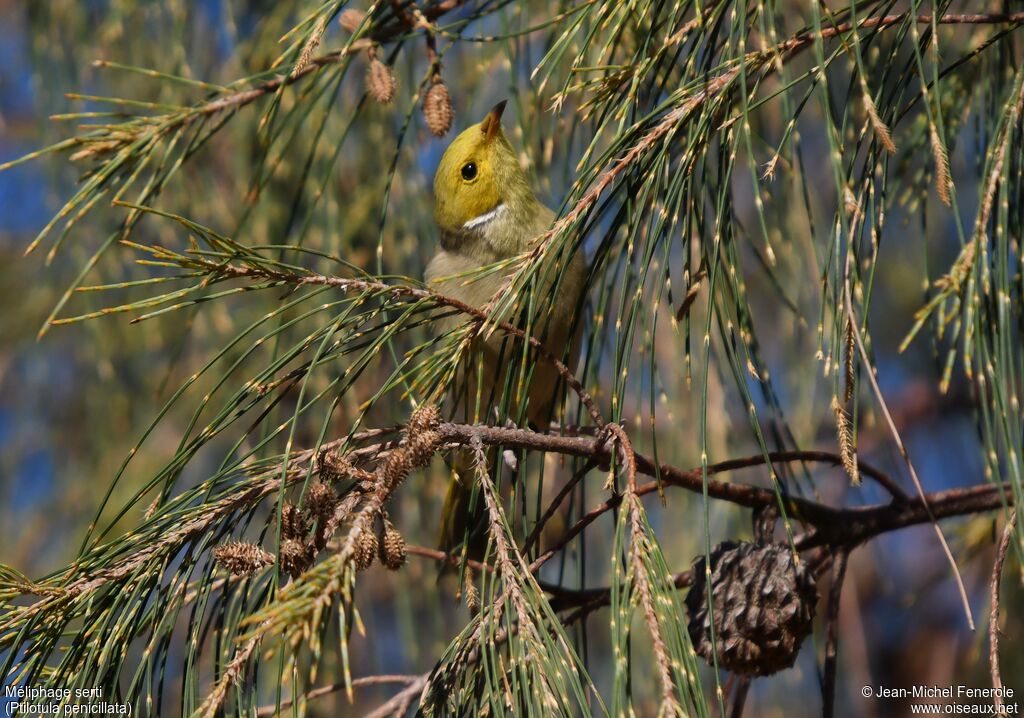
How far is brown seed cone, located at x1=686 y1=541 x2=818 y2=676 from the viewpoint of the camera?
1.75 meters

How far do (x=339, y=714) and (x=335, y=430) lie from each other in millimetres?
1166

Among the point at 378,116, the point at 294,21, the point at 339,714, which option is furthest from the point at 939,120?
the point at 339,714

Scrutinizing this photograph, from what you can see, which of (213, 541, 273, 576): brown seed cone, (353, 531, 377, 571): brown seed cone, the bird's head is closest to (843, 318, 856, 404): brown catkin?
(353, 531, 377, 571): brown seed cone

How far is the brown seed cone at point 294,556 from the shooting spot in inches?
51.7

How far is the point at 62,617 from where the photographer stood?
1.43 metres

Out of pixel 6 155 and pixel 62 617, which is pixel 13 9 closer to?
pixel 6 155

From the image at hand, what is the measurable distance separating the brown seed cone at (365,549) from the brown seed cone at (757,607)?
2.39 feet

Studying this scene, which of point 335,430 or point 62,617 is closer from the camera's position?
point 62,617

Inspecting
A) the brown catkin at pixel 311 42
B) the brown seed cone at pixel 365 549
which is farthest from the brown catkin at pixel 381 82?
the brown seed cone at pixel 365 549

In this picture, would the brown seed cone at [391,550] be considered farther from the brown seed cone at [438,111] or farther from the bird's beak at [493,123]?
the bird's beak at [493,123]

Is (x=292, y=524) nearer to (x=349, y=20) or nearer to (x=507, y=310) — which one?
(x=507, y=310)

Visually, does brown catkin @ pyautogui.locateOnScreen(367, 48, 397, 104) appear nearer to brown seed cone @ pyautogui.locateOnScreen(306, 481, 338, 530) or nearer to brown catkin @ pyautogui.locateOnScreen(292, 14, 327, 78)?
brown catkin @ pyautogui.locateOnScreen(292, 14, 327, 78)

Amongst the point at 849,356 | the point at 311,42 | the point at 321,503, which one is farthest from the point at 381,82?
the point at 849,356

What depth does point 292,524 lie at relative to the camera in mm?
1344
